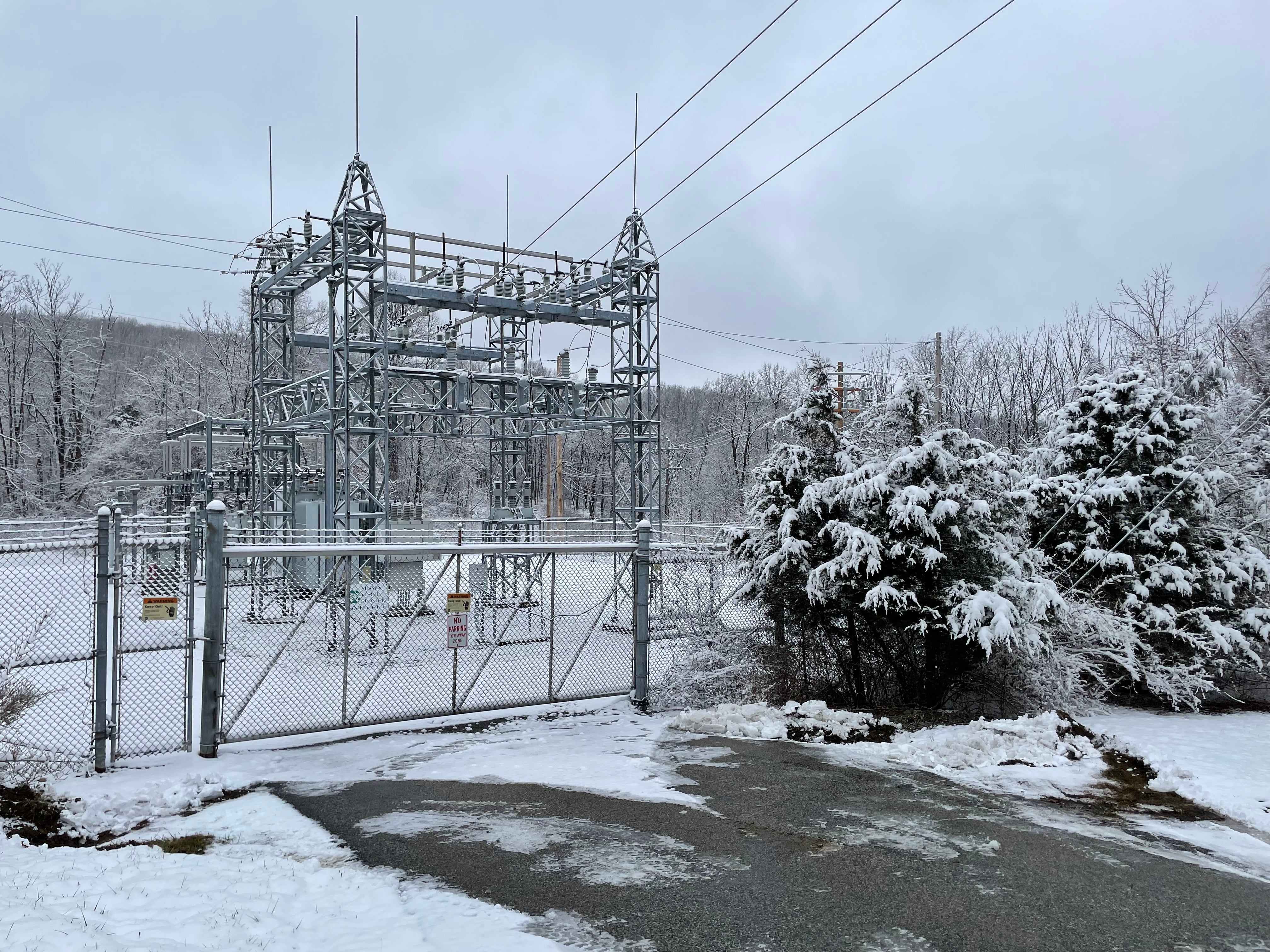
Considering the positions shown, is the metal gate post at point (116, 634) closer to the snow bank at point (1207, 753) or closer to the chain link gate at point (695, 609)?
the chain link gate at point (695, 609)

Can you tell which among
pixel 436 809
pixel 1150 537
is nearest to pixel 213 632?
pixel 436 809

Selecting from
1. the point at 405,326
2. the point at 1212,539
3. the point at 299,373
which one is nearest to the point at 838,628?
the point at 1212,539

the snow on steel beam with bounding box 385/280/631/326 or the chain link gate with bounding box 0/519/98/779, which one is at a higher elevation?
the snow on steel beam with bounding box 385/280/631/326

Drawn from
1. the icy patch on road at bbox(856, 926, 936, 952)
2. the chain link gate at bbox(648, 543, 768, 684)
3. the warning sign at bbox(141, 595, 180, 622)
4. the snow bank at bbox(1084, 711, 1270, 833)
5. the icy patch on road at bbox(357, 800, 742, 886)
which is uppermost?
the warning sign at bbox(141, 595, 180, 622)

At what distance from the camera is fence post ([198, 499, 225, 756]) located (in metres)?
7.95

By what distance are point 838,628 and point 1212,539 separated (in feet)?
23.3

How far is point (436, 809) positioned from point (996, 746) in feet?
18.2

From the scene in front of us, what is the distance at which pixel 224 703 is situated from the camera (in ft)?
29.2

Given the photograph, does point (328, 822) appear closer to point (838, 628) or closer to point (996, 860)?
point (996, 860)

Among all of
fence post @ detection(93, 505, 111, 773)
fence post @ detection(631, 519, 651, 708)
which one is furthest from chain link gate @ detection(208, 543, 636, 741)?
fence post @ detection(93, 505, 111, 773)

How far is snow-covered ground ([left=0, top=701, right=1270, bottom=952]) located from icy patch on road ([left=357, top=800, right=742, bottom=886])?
0.04 meters

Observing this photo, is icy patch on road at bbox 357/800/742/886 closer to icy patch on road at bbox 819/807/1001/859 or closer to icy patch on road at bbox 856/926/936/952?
icy patch on road at bbox 819/807/1001/859

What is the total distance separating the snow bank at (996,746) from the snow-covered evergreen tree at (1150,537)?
4.08 m

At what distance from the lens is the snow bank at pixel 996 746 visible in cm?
825
